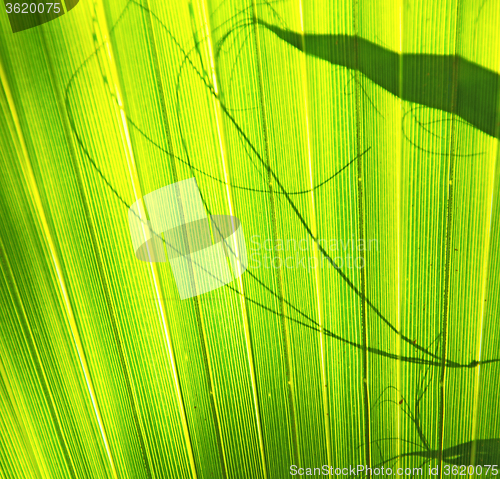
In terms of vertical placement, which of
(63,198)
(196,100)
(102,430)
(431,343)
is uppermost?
(196,100)

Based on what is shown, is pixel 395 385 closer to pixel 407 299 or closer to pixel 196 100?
pixel 407 299

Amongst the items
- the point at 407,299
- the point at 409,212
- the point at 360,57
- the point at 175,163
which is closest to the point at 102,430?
the point at 175,163

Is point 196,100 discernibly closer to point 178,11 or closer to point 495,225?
point 178,11

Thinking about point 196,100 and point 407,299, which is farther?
point 407,299

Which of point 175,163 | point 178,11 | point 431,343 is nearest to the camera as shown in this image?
point 178,11

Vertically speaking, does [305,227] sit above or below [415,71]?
below

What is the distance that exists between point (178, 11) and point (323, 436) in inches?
54.4

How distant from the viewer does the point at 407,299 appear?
3.73ft

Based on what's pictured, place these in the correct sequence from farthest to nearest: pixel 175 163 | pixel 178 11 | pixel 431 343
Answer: pixel 431 343
pixel 175 163
pixel 178 11

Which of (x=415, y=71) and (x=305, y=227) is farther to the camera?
(x=305, y=227)

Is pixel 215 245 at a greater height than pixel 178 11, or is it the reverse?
pixel 178 11

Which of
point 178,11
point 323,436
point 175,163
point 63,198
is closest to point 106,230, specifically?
point 63,198

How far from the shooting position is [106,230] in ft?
3.62

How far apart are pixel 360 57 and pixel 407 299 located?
730 millimetres
